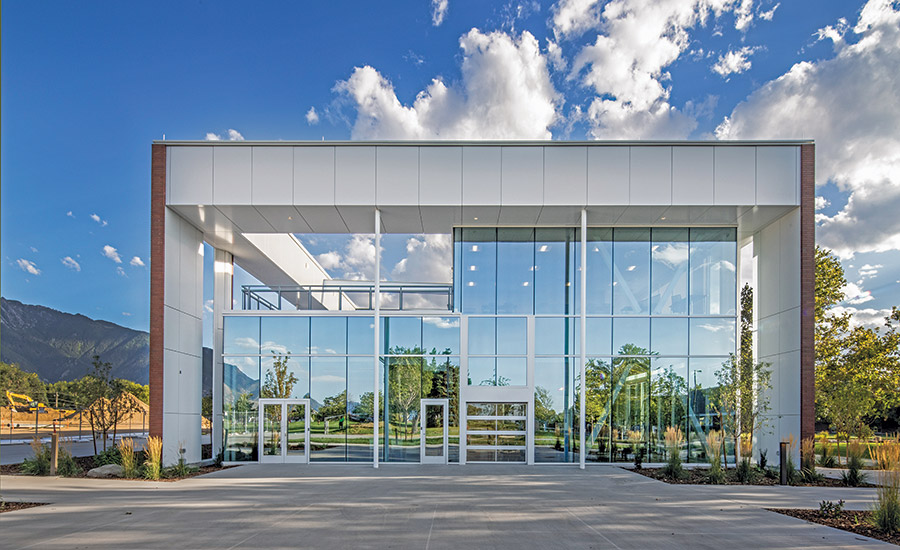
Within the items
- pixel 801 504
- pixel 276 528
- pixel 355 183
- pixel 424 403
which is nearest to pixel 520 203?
pixel 355 183

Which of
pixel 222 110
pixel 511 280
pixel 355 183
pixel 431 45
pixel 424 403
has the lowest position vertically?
pixel 424 403

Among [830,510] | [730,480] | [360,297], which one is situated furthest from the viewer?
[360,297]

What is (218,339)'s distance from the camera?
854 inches

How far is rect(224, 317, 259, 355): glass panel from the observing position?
68.8 ft

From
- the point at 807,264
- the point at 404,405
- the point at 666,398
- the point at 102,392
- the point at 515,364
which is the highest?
the point at 807,264

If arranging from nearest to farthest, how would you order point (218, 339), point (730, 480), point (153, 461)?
point (730, 480) → point (153, 461) → point (218, 339)

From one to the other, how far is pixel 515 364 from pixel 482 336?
4.69 feet

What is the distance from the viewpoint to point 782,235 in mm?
19875

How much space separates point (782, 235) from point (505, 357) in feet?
31.8

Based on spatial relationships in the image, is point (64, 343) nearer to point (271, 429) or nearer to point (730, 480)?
point (271, 429)

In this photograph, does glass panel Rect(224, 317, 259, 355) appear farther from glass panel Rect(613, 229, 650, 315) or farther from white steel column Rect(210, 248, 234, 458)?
glass panel Rect(613, 229, 650, 315)

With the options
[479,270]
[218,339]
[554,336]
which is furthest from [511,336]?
[218,339]

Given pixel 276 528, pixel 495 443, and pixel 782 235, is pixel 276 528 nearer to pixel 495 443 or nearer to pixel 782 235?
pixel 495 443

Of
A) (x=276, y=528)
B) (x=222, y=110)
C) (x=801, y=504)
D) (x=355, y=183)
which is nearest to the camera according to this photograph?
(x=276, y=528)
